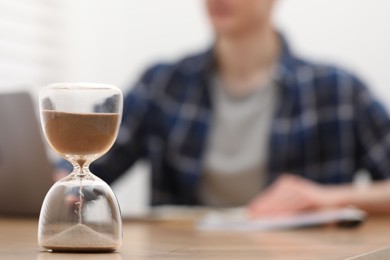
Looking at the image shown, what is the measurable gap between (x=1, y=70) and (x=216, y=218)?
1577mm

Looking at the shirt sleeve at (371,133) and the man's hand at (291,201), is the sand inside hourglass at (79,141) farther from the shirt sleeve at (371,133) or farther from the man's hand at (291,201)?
the shirt sleeve at (371,133)

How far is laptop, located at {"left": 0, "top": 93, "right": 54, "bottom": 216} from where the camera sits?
1.34m

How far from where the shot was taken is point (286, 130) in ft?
6.71

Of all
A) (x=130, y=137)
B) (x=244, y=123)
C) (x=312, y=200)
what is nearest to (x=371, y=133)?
(x=244, y=123)

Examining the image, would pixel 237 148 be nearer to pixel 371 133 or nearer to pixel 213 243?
pixel 371 133

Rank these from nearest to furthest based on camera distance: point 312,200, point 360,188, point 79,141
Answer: point 79,141, point 312,200, point 360,188

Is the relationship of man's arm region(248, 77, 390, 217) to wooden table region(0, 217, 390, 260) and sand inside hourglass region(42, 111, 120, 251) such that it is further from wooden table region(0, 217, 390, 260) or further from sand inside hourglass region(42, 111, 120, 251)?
sand inside hourglass region(42, 111, 120, 251)

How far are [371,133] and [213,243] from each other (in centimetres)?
118

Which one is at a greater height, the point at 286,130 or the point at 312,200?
the point at 286,130

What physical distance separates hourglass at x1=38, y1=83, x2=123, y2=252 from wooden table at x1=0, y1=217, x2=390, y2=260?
0.07 feet

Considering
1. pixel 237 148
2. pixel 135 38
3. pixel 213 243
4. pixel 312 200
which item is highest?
pixel 135 38

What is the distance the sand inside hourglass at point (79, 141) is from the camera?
0.75m

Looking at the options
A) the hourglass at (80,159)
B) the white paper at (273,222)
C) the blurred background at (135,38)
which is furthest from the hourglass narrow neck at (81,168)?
the blurred background at (135,38)

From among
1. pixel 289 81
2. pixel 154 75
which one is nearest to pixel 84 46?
pixel 154 75
